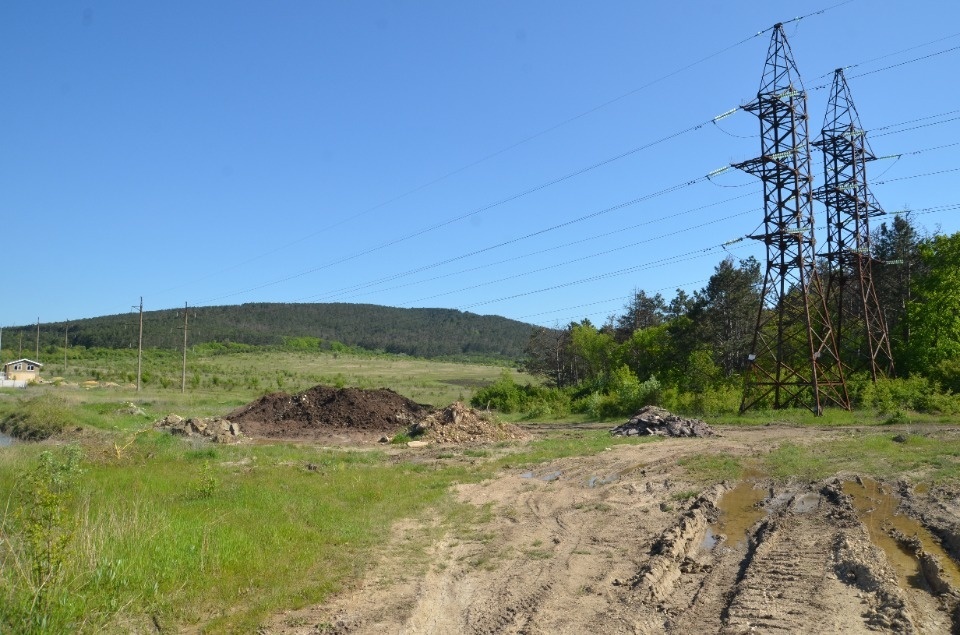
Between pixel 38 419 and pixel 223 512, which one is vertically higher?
pixel 38 419

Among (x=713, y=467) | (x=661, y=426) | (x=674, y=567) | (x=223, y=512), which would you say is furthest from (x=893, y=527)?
(x=661, y=426)

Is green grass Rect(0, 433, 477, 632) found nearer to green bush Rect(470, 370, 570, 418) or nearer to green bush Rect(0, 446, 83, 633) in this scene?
green bush Rect(0, 446, 83, 633)

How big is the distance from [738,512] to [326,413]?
26.7 m

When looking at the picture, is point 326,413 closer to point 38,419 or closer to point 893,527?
point 38,419

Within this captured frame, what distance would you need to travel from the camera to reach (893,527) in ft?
33.8

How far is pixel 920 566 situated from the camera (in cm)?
833

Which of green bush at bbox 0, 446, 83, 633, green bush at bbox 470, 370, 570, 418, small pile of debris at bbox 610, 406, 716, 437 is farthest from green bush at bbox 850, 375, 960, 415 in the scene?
green bush at bbox 0, 446, 83, 633

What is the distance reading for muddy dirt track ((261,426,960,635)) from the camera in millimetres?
6910

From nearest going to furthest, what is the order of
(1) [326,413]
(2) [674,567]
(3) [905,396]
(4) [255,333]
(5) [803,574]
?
(5) [803,574], (2) [674,567], (3) [905,396], (1) [326,413], (4) [255,333]

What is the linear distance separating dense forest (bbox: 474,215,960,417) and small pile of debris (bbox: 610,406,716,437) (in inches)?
259

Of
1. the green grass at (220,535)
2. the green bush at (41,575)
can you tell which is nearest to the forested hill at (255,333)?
the green grass at (220,535)

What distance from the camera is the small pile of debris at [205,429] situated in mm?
29742

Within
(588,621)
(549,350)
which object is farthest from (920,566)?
(549,350)

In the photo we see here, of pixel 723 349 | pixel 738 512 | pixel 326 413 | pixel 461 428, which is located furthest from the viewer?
pixel 723 349
